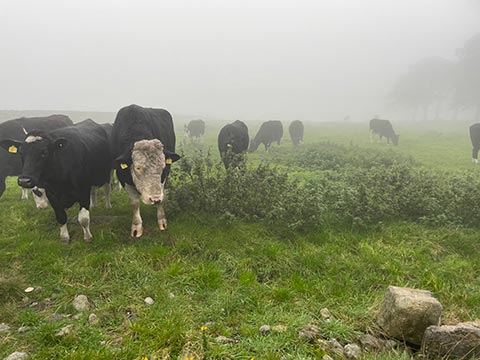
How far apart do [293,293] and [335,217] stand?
3.15 metres

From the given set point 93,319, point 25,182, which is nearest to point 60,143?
point 25,182

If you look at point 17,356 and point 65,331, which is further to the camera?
A: point 65,331

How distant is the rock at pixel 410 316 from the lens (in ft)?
13.7

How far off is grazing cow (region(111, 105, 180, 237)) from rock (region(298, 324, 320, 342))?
361 centimetres

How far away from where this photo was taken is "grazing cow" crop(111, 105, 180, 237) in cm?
682

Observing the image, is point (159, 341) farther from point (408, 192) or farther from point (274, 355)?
point (408, 192)

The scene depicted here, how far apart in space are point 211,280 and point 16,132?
8774 mm

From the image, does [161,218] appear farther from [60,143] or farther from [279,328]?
[279,328]

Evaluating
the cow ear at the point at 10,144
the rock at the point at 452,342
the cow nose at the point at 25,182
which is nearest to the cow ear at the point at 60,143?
the cow ear at the point at 10,144

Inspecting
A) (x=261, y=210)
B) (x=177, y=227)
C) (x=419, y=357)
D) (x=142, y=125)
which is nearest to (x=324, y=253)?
(x=261, y=210)

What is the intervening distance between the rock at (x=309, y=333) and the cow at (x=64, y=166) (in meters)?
4.94

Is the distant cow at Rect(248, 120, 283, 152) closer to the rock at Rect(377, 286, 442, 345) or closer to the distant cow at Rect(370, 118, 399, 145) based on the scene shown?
the distant cow at Rect(370, 118, 399, 145)

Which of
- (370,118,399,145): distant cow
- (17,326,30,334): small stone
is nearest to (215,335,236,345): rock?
(17,326,30,334): small stone

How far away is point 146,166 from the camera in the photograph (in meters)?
6.85
